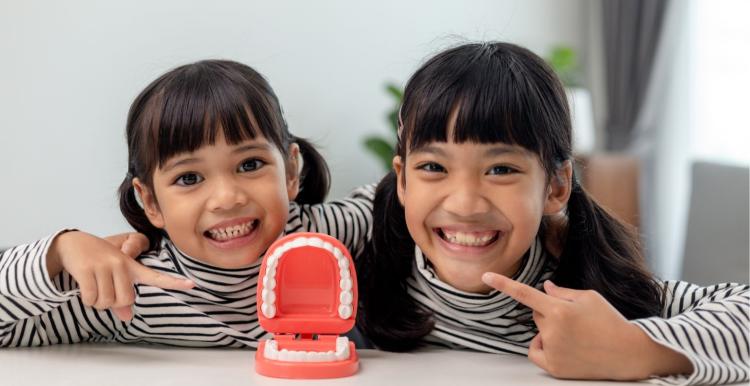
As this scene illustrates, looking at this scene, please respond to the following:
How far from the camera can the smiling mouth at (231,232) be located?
A: 48.6 inches

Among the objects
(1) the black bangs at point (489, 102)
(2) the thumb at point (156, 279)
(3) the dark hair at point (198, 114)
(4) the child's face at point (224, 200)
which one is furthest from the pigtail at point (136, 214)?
(1) the black bangs at point (489, 102)

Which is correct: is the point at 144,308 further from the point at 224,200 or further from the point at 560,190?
the point at 560,190

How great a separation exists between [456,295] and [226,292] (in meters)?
0.34

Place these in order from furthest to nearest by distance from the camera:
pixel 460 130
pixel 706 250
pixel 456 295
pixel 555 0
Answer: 1. pixel 555 0
2. pixel 706 250
3. pixel 456 295
4. pixel 460 130

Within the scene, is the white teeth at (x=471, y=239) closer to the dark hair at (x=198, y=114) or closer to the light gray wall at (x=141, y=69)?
the dark hair at (x=198, y=114)

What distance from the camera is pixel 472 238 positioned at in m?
1.16

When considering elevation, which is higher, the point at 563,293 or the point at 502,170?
the point at 502,170

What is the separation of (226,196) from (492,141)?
0.37 meters

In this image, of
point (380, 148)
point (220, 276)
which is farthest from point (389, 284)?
point (380, 148)

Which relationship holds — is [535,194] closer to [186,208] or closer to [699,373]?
[699,373]

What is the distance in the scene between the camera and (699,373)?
3.30ft

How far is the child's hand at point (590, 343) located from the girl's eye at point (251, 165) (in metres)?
0.38

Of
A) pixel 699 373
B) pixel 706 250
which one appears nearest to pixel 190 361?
pixel 699 373

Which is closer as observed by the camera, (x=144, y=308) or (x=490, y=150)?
(x=490, y=150)
